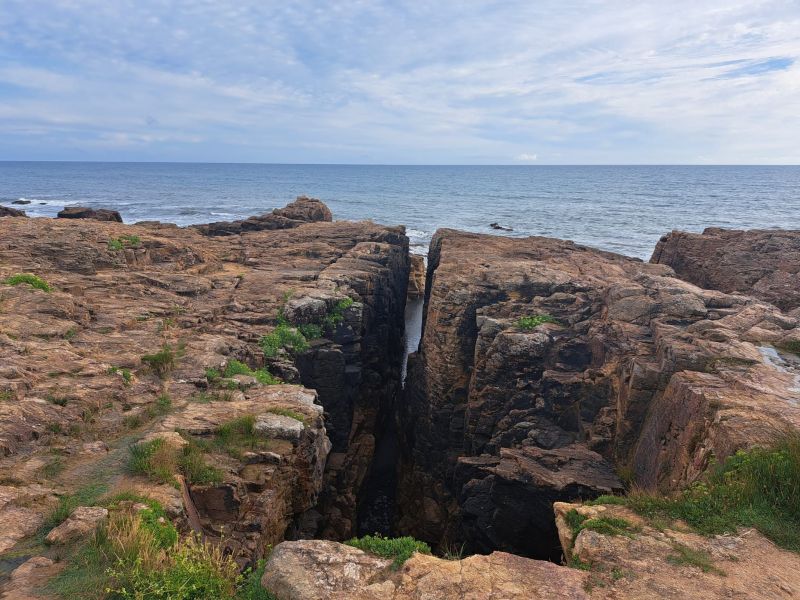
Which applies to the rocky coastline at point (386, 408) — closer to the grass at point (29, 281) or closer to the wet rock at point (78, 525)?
the wet rock at point (78, 525)

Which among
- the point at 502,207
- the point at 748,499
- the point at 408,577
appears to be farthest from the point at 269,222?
the point at 502,207

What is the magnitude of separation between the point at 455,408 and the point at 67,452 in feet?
48.0

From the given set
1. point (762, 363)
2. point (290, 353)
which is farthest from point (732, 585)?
point (290, 353)

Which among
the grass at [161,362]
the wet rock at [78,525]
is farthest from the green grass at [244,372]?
the wet rock at [78,525]

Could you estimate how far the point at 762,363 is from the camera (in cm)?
1313

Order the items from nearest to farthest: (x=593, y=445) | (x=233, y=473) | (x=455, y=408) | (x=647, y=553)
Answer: (x=647, y=553) < (x=233, y=473) < (x=593, y=445) < (x=455, y=408)

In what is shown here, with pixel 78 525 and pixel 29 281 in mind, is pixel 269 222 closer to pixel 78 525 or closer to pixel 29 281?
pixel 29 281

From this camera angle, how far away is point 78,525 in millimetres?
7641

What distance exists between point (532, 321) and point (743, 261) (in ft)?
52.3

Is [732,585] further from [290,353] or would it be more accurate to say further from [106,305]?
[106,305]

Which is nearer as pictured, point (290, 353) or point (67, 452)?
point (67, 452)

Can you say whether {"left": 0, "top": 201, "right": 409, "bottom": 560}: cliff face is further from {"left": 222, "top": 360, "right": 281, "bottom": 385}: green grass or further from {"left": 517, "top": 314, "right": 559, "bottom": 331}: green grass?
{"left": 517, "top": 314, "right": 559, "bottom": 331}: green grass

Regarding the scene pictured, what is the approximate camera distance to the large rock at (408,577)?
7145 millimetres

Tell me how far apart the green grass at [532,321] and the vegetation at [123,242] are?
18063 millimetres
